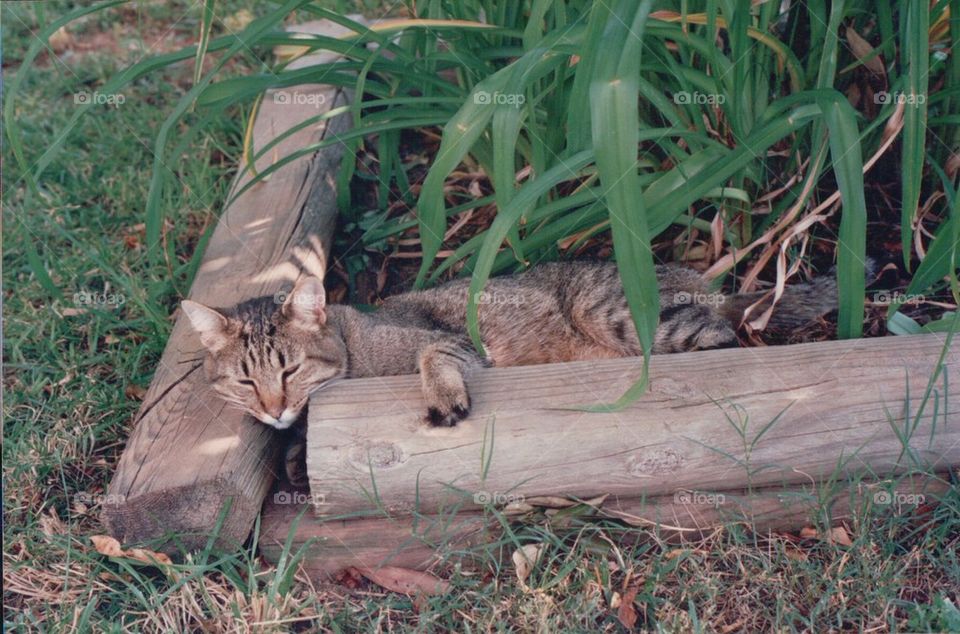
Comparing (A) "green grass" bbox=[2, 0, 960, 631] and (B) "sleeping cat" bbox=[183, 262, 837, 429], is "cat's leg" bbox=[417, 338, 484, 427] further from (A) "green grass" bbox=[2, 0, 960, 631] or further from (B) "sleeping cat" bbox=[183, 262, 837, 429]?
(A) "green grass" bbox=[2, 0, 960, 631]

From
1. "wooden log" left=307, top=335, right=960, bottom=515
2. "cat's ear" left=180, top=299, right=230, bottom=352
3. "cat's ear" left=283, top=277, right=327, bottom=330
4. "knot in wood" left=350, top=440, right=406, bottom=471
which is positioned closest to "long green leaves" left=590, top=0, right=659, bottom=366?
"wooden log" left=307, top=335, right=960, bottom=515

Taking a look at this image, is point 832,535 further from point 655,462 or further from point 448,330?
point 448,330

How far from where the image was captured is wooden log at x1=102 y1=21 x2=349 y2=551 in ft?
8.64

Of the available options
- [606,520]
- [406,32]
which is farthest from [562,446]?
[406,32]

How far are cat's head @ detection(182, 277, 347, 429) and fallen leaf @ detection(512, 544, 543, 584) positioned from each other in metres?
0.82

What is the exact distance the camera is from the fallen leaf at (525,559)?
8.43 feet

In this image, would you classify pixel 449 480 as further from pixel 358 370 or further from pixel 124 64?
pixel 124 64

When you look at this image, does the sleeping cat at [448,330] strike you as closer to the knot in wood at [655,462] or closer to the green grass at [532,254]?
the green grass at [532,254]

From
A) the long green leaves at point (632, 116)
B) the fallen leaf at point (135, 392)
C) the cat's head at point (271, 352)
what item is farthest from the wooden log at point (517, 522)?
the fallen leaf at point (135, 392)

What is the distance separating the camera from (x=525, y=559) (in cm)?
258

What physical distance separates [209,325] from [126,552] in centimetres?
70

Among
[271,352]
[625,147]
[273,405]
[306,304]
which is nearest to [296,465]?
[273,405]

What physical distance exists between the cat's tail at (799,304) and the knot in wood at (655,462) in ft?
2.29

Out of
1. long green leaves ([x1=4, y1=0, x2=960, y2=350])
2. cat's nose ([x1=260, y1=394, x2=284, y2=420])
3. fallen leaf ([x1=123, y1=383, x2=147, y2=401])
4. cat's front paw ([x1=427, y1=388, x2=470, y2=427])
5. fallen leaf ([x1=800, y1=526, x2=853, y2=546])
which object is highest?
long green leaves ([x1=4, y1=0, x2=960, y2=350])
